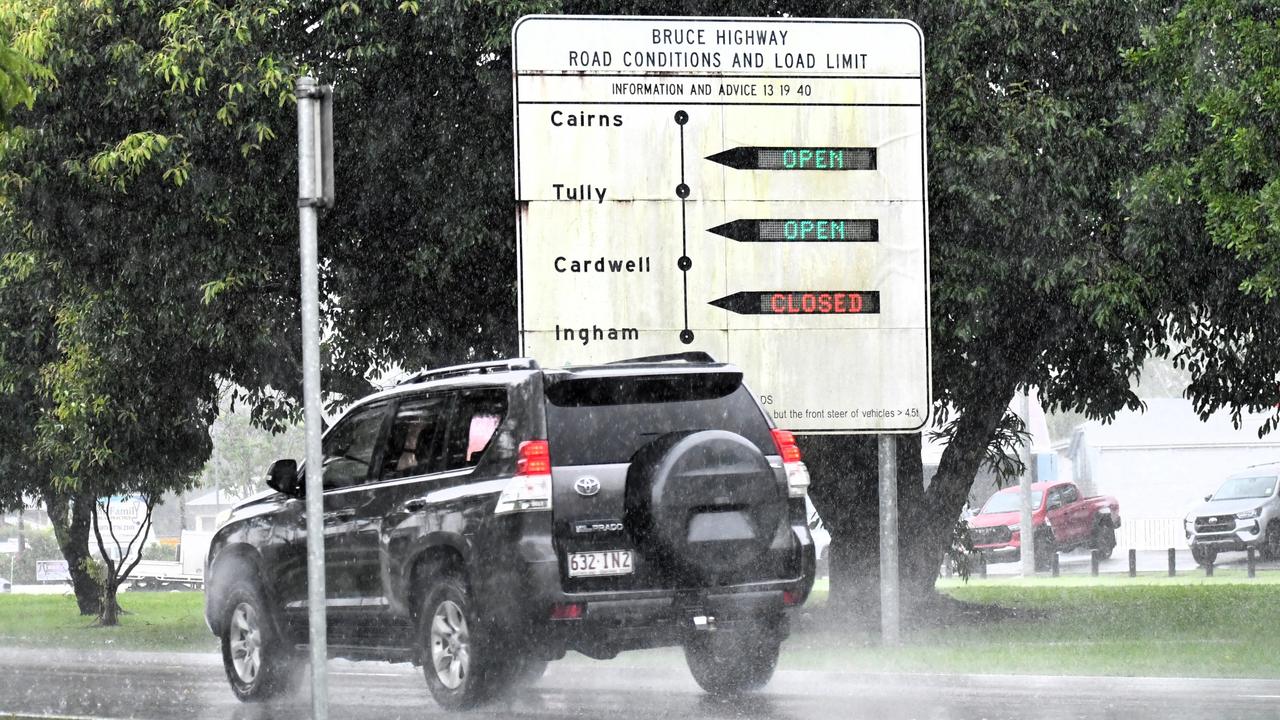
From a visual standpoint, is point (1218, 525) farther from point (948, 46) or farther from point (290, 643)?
point (290, 643)

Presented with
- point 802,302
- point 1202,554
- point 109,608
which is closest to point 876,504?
point 802,302

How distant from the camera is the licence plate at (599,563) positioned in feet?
33.6

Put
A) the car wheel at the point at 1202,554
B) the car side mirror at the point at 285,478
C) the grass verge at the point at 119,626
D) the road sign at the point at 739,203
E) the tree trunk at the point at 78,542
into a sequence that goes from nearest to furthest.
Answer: the car side mirror at the point at 285,478
the road sign at the point at 739,203
the grass verge at the point at 119,626
the tree trunk at the point at 78,542
the car wheel at the point at 1202,554

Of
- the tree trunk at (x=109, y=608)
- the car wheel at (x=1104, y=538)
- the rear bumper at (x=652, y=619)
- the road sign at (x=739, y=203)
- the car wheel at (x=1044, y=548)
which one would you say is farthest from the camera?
the car wheel at (x=1104, y=538)

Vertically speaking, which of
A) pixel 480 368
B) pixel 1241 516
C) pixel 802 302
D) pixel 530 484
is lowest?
pixel 1241 516

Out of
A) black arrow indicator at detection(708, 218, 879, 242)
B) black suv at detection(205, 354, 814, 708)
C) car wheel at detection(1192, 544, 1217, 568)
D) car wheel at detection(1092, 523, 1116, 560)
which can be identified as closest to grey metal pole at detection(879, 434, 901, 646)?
black arrow indicator at detection(708, 218, 879, 242)

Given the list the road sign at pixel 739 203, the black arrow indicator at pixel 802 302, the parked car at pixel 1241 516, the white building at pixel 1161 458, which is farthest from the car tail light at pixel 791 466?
the white building at pixel 1161 458

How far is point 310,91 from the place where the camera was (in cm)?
799

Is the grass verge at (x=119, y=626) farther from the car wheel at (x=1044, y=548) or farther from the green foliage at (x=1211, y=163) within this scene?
the car wheel at (x=1044, y=548)

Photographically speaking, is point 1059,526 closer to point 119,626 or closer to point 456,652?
point 119,626

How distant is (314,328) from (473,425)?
2992 millimetres

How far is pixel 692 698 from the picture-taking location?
12.1 meters

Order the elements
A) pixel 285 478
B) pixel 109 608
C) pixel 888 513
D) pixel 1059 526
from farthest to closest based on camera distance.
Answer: pixel 1059 526, pixel 109 608, pixel 888 513, pixel 285 478

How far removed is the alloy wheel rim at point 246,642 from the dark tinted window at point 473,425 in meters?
2.27
